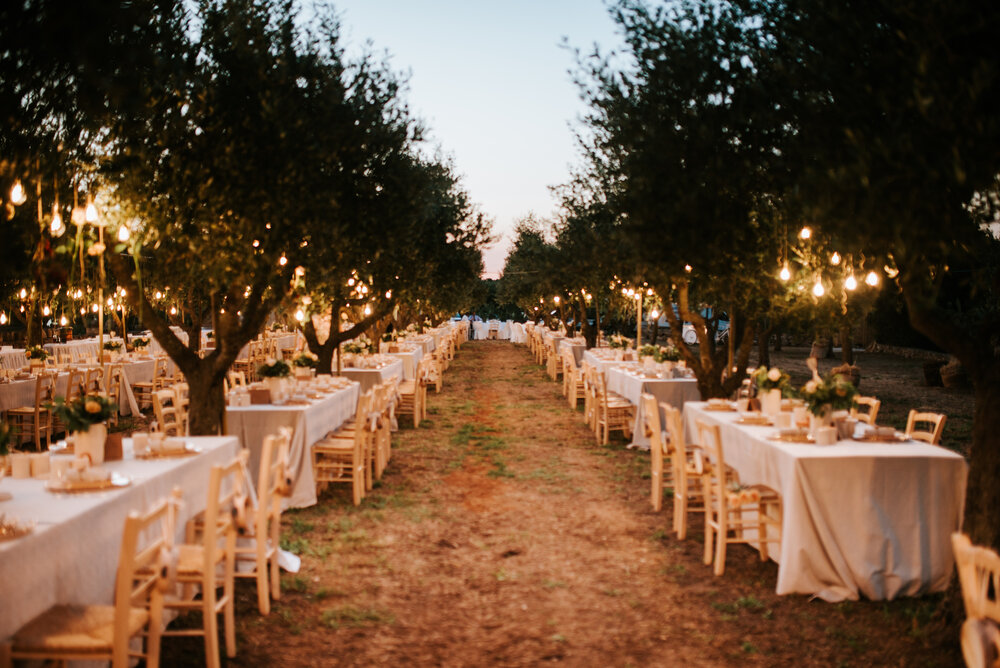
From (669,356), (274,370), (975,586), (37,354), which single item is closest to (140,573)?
(975,586)

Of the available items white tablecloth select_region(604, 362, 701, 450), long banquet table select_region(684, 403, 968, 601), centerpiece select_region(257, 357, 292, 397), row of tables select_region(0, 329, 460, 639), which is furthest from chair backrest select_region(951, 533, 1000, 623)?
white tablecloth select_region(604, 362, 701, 450)

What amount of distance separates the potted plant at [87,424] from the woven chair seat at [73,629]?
1.71 m

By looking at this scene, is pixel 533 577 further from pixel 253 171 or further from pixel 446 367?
pixel 446 367

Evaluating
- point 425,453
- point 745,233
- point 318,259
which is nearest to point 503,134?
point 425,453

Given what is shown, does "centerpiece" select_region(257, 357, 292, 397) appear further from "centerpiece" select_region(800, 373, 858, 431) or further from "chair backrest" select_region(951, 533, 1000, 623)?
"chair backrest" select_region(951, 533, 1000, 623)

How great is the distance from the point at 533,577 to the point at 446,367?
1836 cm

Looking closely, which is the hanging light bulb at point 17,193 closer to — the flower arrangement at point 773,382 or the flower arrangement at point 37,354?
the flower arrangement at point 773,382

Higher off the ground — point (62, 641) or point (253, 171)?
point (253, 171)

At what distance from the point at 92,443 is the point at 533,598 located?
2951mm

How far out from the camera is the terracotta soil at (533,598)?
4.42 meters

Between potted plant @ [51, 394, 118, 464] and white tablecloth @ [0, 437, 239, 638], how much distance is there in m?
0.16

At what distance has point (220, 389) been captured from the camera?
7418 millimetres

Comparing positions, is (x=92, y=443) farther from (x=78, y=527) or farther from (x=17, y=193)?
(x=17, y=193)

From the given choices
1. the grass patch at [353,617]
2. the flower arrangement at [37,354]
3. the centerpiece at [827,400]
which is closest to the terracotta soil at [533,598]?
the grass patch at [353,617]
